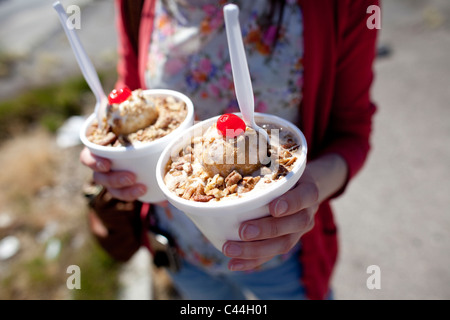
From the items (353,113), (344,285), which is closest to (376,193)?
(344,285)

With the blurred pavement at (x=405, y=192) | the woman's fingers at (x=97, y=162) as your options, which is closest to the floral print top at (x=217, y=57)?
the woman's fingers at (x=97, y=162)

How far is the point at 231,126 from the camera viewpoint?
1038 mm

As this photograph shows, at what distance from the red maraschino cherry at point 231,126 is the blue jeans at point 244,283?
88cm

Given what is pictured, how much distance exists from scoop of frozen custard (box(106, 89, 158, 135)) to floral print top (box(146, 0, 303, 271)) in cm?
24

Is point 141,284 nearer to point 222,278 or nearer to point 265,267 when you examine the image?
point 222,278

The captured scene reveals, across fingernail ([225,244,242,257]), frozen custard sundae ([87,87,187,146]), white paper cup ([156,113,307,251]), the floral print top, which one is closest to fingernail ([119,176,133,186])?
frozen custard sundae ([87,87,187,146])

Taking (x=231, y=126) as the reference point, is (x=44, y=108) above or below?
below

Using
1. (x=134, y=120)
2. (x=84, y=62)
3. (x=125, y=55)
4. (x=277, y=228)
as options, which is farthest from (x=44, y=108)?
(x=277, y=228)

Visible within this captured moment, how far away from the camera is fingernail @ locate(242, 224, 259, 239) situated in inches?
41.1

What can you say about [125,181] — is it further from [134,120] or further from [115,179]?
[134,120]

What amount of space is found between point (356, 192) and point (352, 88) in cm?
196

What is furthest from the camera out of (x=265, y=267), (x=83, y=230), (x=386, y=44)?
(x=386, y=44)

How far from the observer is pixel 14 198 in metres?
3.53

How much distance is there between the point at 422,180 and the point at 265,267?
7.10 ft
